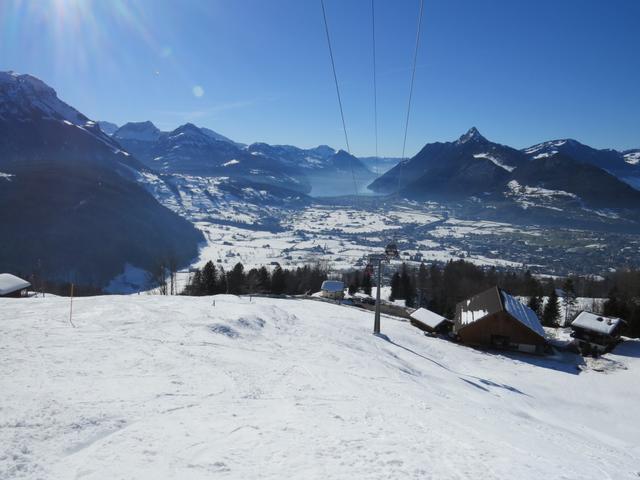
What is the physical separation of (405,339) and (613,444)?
16995 millimetres

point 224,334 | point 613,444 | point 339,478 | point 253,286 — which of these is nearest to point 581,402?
point 613,444

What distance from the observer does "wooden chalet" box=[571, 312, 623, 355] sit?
1432 inches

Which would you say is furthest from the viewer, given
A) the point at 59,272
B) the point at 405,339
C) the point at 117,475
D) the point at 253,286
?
the point at 59,272

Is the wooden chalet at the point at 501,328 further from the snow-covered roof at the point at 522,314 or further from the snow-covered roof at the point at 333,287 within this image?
the snow-covered roof at the point at 333,287

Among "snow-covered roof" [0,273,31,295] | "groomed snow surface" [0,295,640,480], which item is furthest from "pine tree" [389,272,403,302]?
"snow-covered roof" [0,273,31,295]

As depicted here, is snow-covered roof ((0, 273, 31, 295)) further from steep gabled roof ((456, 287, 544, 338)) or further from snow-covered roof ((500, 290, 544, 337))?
snow-covered roof ((500, 290, 544, 337))

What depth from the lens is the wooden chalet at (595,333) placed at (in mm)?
36375

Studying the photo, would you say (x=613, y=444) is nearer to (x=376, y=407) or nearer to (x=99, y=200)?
(x=376, y=407)

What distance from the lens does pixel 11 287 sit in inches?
1684

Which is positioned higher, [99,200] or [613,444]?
[99,200]

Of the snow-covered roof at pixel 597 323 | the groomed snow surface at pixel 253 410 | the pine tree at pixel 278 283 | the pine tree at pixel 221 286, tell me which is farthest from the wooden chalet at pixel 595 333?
the pine tree at pixel 221 286

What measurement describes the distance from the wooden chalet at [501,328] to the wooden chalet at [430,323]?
118cm

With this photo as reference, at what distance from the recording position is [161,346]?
1605cm

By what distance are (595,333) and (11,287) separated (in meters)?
64.4
